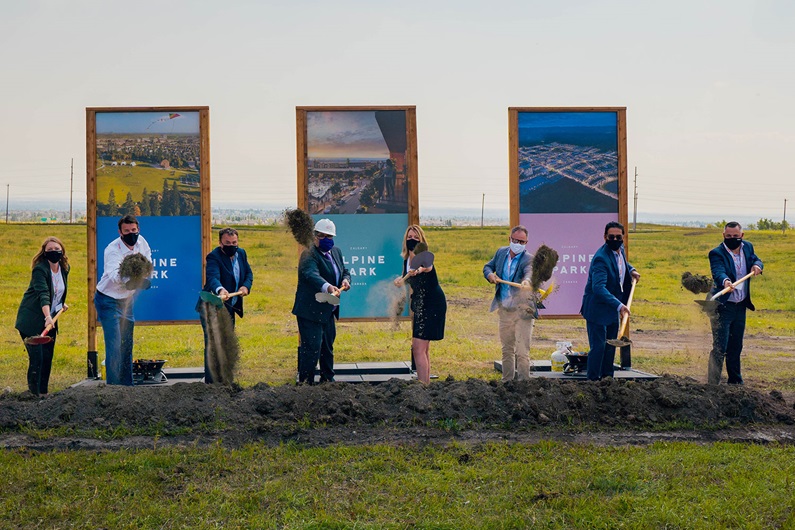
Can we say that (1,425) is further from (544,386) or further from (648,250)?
(648,250)

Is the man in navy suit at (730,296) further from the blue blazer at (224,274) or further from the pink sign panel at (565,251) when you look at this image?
the blue blazer at (224,274)

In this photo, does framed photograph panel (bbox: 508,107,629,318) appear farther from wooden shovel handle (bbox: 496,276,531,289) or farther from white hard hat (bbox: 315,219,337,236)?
white hard hat (bbox: 315,219,337,236)

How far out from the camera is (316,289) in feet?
31.3

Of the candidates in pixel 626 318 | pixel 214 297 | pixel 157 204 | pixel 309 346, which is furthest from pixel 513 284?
pixel 157 204

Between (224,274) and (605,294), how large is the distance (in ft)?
13.7

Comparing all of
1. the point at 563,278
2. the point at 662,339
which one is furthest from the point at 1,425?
the point at 662,339

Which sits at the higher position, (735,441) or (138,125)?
(138,125)

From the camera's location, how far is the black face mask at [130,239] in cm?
989

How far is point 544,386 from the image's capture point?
8.70m

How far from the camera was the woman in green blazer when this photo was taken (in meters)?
9.75

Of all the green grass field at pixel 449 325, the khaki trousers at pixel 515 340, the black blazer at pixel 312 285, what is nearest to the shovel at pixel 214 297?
the black blazer at pixel 312 285

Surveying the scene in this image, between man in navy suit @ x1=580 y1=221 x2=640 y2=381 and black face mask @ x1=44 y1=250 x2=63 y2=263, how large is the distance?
5845 mm

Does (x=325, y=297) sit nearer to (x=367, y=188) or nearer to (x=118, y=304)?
(x=118, y=304)

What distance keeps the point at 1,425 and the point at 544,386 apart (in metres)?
4.93
